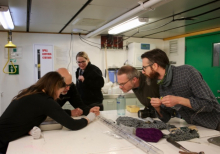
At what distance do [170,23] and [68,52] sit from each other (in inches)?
88.4

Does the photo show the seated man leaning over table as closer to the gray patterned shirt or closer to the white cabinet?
the gray patterned shirt

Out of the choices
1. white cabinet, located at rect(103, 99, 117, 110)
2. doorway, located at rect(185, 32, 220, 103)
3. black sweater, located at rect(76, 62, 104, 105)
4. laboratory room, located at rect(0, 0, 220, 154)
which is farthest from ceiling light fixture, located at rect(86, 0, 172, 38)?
doorway, located at rect(185, 32, 220, 103)

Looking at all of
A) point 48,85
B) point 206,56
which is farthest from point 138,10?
point 206,56

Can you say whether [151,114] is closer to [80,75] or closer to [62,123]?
[62,123]

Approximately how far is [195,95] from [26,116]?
138 centimetres

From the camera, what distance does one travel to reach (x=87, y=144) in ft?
4.61

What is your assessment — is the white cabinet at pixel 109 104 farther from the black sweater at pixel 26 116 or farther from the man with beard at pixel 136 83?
the black sweater at pixel 26 116

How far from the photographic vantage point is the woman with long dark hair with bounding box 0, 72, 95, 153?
151 centimetres

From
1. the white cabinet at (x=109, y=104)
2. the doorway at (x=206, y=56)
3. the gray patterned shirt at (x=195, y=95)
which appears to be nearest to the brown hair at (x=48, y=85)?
the gray patterned shirt at (x=195, y=95)

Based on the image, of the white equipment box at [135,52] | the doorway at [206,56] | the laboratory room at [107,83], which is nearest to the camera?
the laboratory room at [107,83]

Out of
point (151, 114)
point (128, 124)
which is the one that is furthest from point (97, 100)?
point (128, 124)

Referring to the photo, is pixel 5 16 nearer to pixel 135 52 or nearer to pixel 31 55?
pixel 31 55

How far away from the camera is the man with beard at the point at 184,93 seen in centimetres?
156

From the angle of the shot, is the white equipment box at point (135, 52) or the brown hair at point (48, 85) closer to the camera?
the brown hair at point (48, 85)
